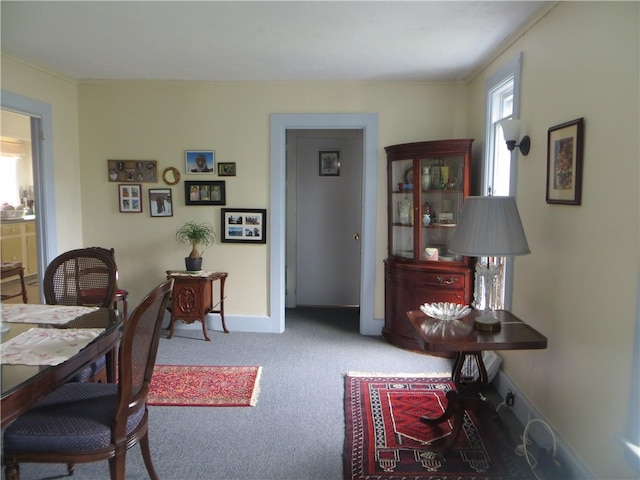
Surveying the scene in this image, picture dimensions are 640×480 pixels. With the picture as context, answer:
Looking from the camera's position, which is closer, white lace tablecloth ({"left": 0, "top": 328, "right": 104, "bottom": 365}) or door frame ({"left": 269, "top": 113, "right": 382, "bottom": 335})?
white lace tablecloth ({"left": 0, "top": 328, "right": 104, "bottom": 365})

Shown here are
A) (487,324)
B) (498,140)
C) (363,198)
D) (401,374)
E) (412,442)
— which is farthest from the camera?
(363,198)

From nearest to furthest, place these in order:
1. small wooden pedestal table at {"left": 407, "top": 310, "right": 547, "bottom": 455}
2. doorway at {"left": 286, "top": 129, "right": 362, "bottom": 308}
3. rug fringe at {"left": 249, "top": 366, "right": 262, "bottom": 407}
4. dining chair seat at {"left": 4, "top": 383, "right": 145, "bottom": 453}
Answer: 1. dining chair seat at {"left": 4, "top": 383, "right": 145, "bottom": 453}
2. small wooden pedestal table at {"left": 407, "top": 310, "right": 547, "bottom": 455}
3. rug fringe at {"left": 249, "top": 366, "right": 262, "bottom": 407}
4. doorway at {"left": 286, "top": 129, "right": 362, "bottom": 308}

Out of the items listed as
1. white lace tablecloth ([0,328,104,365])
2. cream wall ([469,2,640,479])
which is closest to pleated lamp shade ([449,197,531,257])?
cream wall ([469,2,640,479])

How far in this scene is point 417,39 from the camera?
2.96 meters

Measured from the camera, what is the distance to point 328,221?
5.14m

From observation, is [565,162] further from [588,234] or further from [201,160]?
[201,160]

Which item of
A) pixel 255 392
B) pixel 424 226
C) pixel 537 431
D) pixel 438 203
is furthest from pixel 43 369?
pixel 438 203

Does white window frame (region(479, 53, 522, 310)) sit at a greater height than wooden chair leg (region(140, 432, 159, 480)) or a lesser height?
greater

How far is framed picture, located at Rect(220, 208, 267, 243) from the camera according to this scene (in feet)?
13.8

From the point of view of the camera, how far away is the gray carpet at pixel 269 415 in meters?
2.15

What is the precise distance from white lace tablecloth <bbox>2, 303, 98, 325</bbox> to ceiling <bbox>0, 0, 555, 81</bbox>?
1.67m

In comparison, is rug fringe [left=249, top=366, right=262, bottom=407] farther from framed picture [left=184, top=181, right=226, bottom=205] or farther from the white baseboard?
framed picture [left=184, top=181, right=226, bottom=205]

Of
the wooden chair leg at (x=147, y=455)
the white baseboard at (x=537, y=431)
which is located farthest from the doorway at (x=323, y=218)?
the wooden chair leg at (x=147, y=455)

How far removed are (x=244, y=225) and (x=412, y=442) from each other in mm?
2521
